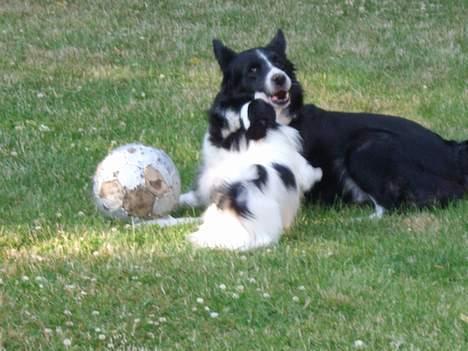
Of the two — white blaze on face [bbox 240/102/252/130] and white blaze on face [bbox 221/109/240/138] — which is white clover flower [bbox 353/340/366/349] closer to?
white blaze on face [bbox 240/102/252/130]

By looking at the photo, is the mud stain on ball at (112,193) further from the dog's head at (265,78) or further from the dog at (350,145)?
the dog's head at (265,78)

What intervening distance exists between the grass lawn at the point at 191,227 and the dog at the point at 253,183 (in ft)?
0.54

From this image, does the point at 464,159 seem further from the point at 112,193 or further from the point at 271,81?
the point at 112,193

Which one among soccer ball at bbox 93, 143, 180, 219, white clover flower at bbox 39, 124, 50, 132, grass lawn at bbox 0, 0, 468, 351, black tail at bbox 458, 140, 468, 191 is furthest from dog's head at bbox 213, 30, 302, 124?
white clover flower at bbox 39, 124, 50, 132

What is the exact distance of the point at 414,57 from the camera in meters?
12.4

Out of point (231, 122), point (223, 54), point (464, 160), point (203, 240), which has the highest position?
point (223, 54)

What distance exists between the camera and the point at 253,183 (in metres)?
6.71

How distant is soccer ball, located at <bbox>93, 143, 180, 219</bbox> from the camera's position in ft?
23.2

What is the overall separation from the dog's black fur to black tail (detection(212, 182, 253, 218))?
77cm

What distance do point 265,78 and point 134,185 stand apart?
134 cm

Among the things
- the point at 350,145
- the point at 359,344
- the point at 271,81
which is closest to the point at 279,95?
the point at 271,81

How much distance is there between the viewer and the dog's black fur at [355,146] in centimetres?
756

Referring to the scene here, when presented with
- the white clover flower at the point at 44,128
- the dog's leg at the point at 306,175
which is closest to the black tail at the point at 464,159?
the dog's leg at the point at 306,175

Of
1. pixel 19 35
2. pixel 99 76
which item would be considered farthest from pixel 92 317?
pixel 19 35
